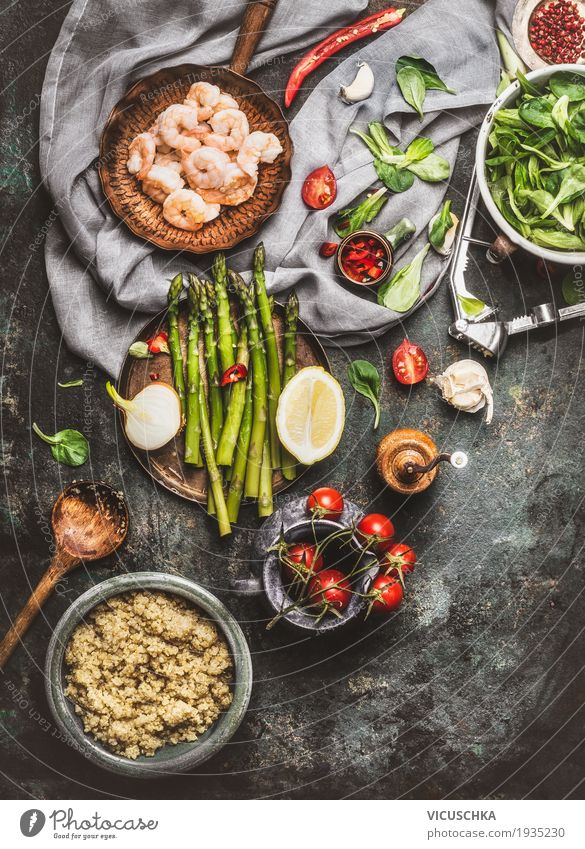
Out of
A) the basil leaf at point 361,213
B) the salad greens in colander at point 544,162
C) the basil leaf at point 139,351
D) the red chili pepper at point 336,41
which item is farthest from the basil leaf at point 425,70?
the basil leaf at point 139,351

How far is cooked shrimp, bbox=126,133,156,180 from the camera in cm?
236

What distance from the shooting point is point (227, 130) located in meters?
2.40

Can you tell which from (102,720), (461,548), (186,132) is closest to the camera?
(102,720)

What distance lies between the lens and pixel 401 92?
2.47 m

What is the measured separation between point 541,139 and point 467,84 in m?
0.41

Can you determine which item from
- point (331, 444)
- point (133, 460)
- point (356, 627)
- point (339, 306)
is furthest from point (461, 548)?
point (133, 460)

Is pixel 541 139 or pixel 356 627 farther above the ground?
pixel 541 139

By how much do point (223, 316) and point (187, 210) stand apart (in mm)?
394

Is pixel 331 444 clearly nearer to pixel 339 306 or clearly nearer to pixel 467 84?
pixel 339 306

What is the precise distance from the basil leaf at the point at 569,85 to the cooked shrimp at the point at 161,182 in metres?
1.33

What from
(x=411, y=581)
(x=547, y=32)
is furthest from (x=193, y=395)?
(x=547, y=32)

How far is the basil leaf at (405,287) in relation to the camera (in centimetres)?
246

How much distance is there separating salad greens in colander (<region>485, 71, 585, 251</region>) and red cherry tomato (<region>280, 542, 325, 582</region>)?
1.32m

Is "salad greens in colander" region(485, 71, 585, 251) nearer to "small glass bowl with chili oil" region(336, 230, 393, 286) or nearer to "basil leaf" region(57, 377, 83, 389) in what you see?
"small glass bowl with chili oil" region(336, 230, 393, 286)
